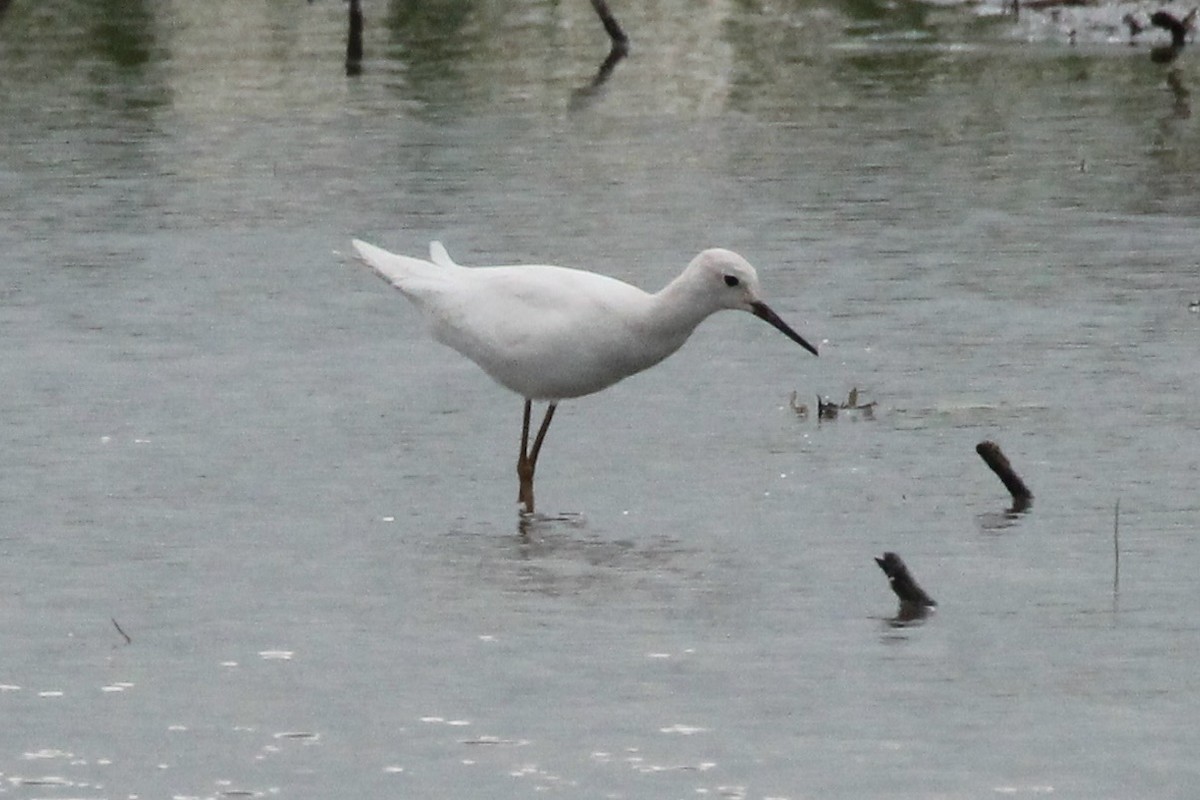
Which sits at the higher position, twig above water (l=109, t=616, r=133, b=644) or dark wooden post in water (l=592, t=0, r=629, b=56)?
twig above water (l=109, t=616, r=133, b=644)

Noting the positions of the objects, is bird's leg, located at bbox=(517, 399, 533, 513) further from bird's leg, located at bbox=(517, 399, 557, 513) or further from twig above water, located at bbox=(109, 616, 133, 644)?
twig above water, located at bbox=(109, 616, 133, 644)

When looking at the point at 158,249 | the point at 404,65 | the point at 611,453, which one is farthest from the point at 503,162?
the point at 611,453

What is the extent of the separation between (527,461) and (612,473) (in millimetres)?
454

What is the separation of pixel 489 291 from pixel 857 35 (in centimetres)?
2124

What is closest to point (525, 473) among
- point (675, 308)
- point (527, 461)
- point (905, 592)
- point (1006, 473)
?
point (527, 461)

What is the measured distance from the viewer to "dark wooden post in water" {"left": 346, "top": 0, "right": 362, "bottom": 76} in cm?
3031

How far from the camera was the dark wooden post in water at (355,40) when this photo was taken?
30.3 metres

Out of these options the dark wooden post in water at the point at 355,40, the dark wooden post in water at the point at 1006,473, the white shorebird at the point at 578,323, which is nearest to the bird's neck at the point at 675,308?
the white shorebird at the point at 578,323

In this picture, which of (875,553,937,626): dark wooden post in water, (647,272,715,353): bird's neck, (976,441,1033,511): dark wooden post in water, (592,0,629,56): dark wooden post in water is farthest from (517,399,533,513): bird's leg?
(592,0,629,56): dark wooden post in water

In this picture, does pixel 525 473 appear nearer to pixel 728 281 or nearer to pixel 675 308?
pixel 675 308

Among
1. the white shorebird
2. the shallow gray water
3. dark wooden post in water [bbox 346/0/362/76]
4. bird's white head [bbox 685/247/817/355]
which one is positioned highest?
bird's white head [bbox 685/247/817/355]

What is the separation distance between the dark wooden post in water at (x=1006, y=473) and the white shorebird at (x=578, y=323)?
975 mm

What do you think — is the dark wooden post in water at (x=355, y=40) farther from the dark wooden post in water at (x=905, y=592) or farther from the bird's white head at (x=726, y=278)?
the dark wooden post in water at (x=905, y=592)

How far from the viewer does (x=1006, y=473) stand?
11094 mm
